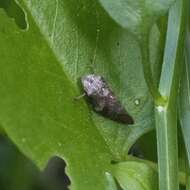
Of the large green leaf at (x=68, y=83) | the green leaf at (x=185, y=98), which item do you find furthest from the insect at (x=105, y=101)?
the green leaf at (x=185, y=98)

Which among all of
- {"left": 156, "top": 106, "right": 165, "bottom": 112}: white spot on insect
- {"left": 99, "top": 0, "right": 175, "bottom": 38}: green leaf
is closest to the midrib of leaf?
{"left": 156, "top": 106, "right": 165, "bottom": 112}: white spot on insect

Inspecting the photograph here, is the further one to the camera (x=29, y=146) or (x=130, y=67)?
(x=130, y=67)

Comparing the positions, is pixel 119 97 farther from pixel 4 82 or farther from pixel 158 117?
pixel 4 82

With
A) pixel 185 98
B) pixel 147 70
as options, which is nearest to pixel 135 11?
pixel 147 70

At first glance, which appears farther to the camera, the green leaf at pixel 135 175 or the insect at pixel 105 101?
the insect at pixel 105 101

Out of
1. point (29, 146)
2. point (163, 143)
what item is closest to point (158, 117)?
point (163, 143)

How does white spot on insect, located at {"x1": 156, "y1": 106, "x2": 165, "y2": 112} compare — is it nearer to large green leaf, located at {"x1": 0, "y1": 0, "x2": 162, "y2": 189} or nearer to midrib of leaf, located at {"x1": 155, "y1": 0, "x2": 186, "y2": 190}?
midrib of leaf, located at {"x1": 155, "y1": 0, "x2": 186, "y2": 190}

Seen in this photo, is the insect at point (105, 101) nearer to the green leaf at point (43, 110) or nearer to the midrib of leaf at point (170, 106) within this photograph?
the green leaf at point (43, 110)
